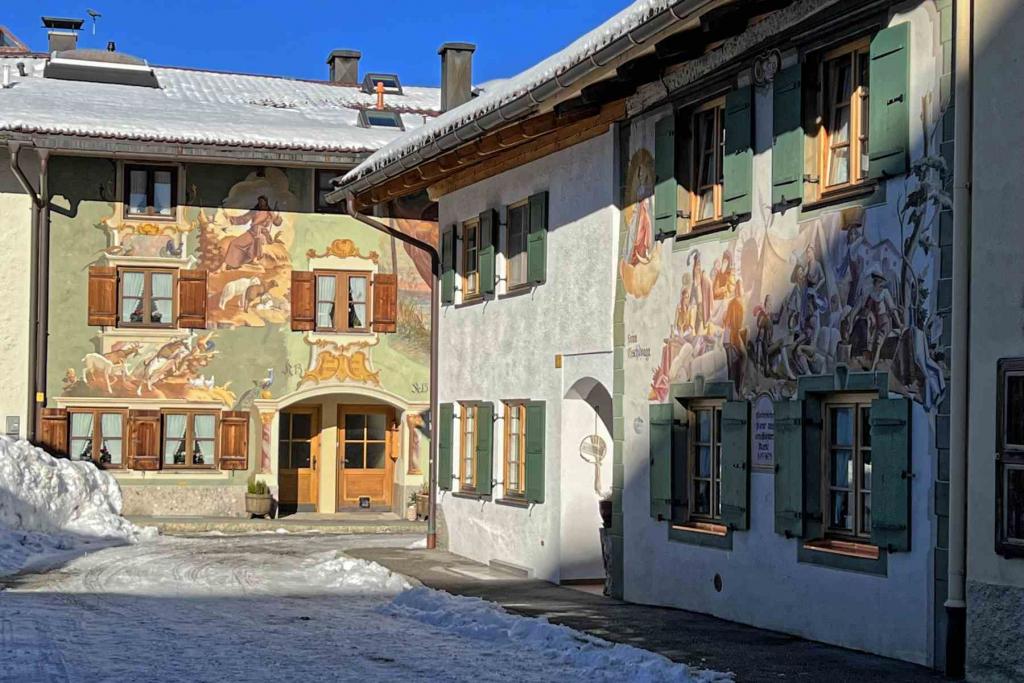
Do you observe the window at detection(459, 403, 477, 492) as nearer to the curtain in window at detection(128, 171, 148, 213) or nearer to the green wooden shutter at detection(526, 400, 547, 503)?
the green wooden shutter at detection(526, 400, 547, 503)

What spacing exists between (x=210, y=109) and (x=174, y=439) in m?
6.90

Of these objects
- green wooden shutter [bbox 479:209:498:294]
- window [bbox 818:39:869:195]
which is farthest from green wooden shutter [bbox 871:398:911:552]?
green wooden shutter [bbox 479:209:498:294]

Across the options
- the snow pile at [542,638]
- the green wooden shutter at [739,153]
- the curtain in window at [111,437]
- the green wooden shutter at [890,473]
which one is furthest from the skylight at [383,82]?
the green wooden shutter at [890,473]

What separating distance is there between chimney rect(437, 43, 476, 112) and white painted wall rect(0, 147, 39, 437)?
25.0 ft

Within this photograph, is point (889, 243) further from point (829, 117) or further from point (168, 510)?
point (168, 510)

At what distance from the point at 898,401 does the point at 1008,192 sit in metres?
1.73

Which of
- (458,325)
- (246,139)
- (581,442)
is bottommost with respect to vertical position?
(581,442)

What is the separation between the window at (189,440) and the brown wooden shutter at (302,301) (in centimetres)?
233

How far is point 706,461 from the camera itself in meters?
13.4

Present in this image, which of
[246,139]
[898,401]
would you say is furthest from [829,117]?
[246,139]

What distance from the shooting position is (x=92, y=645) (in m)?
11.6

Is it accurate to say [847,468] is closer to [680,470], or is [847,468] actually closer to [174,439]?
[680,470]

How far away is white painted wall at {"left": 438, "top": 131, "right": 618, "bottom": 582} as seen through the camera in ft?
51.1

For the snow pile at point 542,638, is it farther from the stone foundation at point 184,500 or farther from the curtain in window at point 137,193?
the curtain in window at point 137,193
